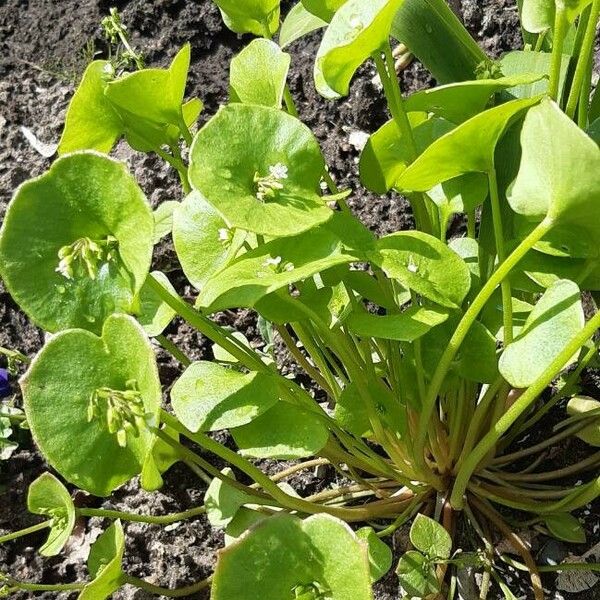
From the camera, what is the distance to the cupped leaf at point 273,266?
59 cm

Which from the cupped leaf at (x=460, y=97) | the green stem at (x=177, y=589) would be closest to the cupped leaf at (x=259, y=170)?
the cupped leaf at (x=460, y=97)

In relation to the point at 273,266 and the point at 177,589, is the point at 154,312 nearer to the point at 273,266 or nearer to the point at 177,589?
the point at 273,266

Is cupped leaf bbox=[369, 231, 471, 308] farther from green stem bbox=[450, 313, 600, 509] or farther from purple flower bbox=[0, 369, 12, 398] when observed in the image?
purple flower bbox=[0, 369, 12, 398]

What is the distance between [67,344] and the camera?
0.60 meters

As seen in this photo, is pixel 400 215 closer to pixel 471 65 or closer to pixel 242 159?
pixel 471 65

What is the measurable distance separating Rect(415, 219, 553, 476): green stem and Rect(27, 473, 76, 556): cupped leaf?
13.4 inches

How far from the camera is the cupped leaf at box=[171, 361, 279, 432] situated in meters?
0.67

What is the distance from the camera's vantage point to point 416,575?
77 centimetres

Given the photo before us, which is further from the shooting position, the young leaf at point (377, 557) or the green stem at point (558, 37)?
the young leaf at point (377, 557)

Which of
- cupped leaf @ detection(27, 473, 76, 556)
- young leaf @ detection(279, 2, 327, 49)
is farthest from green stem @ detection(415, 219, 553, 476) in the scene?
young leaf @ detection(279, 2, 327, 49)

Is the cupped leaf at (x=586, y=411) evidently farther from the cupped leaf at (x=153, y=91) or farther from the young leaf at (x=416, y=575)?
the cupped leaf at (x=153, y=91)

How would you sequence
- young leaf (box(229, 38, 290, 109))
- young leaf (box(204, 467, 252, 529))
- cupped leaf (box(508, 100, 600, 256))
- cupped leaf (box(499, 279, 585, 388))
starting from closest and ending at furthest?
cupped leaf (box(508, 100, 600, 256)) < cupped leaf (box(499, 279, 585, 388)) < young leaf (box(229, 38, 290, 109)) < young leaf (box(204, 467, 252, 529))

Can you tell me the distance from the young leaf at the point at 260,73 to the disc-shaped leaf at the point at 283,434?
0.27 m

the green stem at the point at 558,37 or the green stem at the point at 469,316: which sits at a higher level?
the green stem at the point at 558,37
